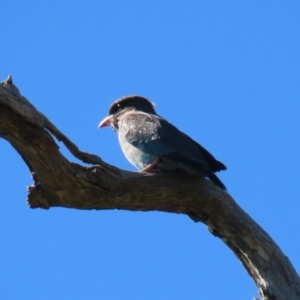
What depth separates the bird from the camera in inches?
259

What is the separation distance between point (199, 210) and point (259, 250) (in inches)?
24.8

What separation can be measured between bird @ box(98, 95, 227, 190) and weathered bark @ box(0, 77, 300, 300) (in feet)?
0.41

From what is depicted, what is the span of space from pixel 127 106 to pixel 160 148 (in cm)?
196

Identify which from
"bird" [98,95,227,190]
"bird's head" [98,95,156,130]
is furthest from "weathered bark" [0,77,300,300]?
"bird's head" [98,95,156,130]

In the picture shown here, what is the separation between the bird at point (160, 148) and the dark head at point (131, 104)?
53 cm

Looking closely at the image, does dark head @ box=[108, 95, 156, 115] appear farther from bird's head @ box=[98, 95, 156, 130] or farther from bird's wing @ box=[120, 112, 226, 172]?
bird's wing @ box=[120, 112, 226, 172]

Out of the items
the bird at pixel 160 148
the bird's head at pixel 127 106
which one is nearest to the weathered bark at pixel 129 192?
the bird at pixel 160 148

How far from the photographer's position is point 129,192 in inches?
244

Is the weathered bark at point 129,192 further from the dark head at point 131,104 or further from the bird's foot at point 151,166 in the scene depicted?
the dark head at point 131,104

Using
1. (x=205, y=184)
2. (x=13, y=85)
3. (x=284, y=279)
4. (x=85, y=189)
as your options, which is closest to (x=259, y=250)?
(x=284, y=279)

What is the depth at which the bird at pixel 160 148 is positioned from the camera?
6.58m

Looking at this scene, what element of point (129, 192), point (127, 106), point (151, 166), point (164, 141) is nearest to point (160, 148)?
point (164, 141)

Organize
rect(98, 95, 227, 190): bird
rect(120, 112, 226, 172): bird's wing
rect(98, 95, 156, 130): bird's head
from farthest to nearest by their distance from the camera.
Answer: rect(98, 95, 156, 130): bird's head → rect(120, 112, 226, 172): bird's wing → rect(98, 95, 227, 190): bird

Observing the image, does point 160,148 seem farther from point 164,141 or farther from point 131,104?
point 131,104
